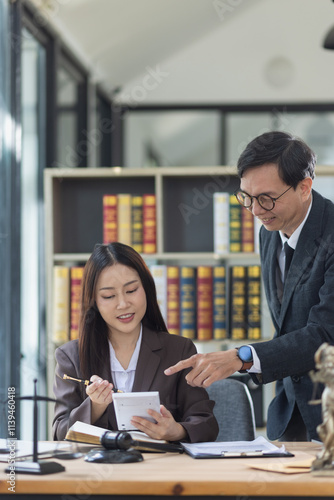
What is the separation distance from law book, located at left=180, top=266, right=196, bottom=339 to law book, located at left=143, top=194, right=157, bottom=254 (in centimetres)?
19

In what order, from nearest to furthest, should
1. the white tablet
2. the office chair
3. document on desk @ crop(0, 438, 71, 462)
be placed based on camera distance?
document on desk @ crop(0, 438, 71, 462)
the white tablet
the office chair

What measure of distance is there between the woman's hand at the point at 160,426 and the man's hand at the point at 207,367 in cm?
12

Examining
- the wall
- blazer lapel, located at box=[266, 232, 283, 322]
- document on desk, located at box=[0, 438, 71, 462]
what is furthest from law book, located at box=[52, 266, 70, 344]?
the wall

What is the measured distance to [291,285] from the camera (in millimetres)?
2242

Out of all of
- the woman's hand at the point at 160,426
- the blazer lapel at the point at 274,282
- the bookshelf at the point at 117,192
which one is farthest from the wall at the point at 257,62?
the woman's hand at the point at 160,426

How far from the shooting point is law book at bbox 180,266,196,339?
3.50 meters

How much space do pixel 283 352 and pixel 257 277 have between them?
4.62 ft

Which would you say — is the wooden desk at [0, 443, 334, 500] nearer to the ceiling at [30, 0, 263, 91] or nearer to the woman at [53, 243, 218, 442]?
the woman at [53, 243, 218, 442]

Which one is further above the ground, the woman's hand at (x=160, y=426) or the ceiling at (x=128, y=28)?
the ceiling at (x=128, y=28)

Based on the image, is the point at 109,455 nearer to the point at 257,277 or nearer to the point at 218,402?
the point at 218,402

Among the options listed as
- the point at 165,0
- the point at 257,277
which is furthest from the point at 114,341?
the point at 165,0

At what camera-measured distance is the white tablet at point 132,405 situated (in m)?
1.89

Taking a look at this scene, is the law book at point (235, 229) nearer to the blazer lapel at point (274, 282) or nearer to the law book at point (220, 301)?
the law book at point (220, 301)

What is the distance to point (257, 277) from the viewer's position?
3492mm
